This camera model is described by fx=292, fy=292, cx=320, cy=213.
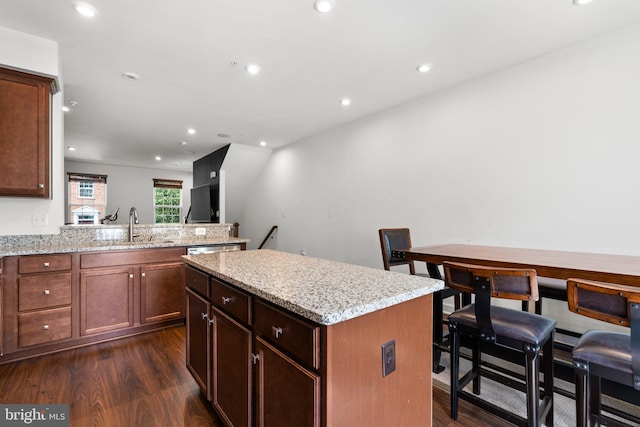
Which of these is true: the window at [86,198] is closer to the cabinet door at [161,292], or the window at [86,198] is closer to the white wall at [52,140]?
the white wall at [52,140]

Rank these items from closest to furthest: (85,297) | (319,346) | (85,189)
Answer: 1. (319,346)
2. (85,297)
3. (85,189)

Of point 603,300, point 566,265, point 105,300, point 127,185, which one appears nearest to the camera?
point 603,300

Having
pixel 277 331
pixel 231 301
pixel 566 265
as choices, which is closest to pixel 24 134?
pixel 231 301

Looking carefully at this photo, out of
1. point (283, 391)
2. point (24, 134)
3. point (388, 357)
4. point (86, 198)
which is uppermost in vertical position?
point (24, 134)

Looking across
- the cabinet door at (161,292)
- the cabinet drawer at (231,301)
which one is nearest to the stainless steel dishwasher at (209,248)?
the cabinet door at (161,292)

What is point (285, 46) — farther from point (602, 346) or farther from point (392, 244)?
point (602, 346)

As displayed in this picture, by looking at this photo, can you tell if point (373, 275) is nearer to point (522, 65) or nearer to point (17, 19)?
point (522, 65)

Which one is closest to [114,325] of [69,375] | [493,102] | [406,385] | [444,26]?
[69,375]

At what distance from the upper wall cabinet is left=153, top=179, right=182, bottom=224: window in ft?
22.6

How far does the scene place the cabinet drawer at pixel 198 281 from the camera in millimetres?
1750

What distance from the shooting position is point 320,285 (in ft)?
4.19

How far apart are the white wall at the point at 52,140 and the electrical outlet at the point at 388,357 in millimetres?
3242

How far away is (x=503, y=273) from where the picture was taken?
150 centimetres

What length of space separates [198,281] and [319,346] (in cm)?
122
